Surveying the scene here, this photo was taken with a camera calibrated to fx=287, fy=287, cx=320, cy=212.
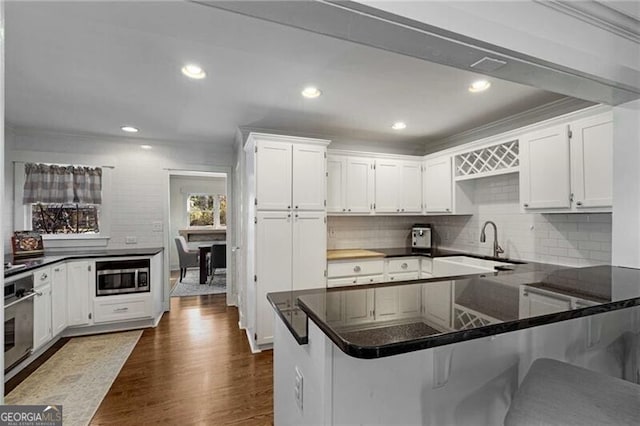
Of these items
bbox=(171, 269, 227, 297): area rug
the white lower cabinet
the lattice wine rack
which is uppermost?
the lattice wine rack

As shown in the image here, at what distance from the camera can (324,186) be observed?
10.7 feet

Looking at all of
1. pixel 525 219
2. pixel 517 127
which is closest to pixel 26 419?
pixel 525 219

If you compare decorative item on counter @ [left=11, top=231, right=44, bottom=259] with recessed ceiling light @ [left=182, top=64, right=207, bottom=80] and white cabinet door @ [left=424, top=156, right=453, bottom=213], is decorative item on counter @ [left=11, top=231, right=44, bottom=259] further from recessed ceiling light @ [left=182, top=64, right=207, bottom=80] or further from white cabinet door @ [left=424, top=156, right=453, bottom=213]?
white cabinet door @ [left=424, top=156, right=453, bottom=213]

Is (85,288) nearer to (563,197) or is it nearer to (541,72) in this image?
(541,72)

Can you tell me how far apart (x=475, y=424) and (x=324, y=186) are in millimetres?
2435

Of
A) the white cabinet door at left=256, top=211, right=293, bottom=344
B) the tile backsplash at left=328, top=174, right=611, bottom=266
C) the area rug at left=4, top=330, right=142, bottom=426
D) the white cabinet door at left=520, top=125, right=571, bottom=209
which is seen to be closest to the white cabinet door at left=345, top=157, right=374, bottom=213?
the tile backsplash at left=328, top=174, right=611, bottom=266

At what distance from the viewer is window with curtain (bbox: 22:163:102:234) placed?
3.69m

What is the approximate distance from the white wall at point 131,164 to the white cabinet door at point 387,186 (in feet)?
8.43

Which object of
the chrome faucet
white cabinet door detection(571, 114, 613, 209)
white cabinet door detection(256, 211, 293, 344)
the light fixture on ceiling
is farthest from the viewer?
the light fixture on ceiling

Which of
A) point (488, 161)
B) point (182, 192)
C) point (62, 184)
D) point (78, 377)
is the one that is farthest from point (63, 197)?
point (488, 161)

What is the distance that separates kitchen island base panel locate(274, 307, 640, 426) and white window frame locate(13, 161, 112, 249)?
12.1 ft

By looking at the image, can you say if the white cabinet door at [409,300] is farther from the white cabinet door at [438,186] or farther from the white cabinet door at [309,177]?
the white cabinet door at [438,186]

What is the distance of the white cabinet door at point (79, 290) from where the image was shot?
325cm

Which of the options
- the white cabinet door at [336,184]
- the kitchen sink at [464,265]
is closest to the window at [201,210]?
the white cabinet door at [336,184]
